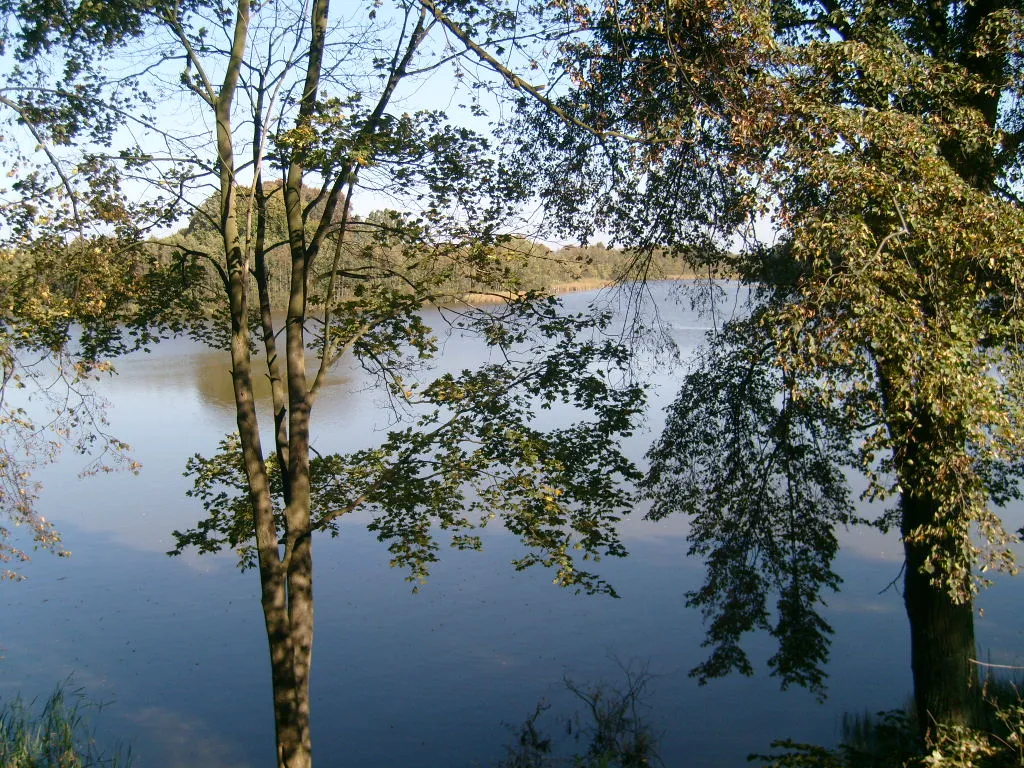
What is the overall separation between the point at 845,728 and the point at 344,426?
31.4 ft

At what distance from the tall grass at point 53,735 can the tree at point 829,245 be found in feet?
17.6

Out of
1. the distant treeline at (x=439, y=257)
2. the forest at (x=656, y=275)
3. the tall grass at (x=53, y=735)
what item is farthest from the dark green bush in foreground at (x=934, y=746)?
the tall grass at (x=53, y=735)

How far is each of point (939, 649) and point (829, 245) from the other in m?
3.42

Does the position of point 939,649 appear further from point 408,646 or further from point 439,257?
point 408,646

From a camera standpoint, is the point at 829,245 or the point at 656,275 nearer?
the point at 829,245

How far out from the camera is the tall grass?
20.0 feet

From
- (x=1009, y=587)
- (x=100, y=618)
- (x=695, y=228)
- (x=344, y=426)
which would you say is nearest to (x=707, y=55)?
(x=695, y=228)

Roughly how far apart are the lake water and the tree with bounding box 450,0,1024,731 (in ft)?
4.30

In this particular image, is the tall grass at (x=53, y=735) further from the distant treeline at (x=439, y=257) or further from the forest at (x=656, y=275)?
the distant treeline at (x=439, y=257)

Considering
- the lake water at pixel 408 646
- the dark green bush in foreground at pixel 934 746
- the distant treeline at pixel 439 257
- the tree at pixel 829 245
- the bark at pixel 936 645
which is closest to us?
the dark green bush in foreground at pixel 934 746

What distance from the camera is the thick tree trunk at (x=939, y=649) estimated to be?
20.0 ft

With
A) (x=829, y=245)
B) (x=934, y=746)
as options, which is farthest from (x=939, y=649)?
(x=829, y=245)

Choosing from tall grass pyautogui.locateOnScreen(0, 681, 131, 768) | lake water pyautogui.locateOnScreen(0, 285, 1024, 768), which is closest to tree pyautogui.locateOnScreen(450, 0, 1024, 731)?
lake water pyautogui.locateOnScreen(0, 285, 1024, 768)

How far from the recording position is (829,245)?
4500 mm
